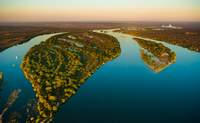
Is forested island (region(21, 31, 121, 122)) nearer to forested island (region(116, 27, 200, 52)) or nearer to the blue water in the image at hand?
the blue water

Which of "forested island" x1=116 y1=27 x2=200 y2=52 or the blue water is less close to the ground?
the blue water

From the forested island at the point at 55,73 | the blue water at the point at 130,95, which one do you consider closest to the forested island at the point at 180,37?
the forested island at the point at 55,73

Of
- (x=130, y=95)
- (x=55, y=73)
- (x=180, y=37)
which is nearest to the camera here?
(x=130, y=95)

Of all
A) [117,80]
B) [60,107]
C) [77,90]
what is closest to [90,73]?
[117,80]

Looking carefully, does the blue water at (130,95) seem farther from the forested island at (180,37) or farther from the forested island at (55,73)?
the forested island at (180,37)

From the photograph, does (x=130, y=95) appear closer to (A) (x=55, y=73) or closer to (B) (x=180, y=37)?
(A) (x=55, y=73)

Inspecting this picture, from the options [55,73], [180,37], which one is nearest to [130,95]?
[55,73]

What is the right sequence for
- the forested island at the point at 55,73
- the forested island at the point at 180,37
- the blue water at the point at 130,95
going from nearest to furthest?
the blue water at the point at 130,95 < the forested island at the point at 55,73 < the forested island at the point at 180,37

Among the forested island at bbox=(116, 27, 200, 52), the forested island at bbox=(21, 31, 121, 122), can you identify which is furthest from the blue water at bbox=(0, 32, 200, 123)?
the forested island at bbox=(116, 27, 200, 52)
